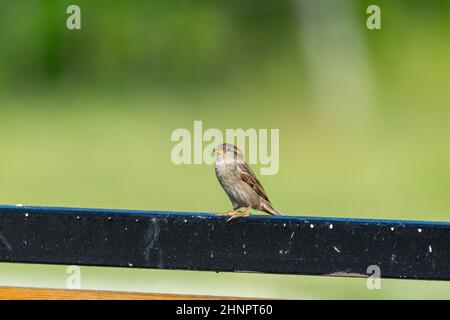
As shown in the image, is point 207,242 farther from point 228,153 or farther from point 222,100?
point 222,100

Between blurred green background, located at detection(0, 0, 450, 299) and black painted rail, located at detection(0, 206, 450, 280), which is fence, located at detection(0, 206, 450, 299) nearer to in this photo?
black painted rail, located at detection(0, 206, 450, 280)

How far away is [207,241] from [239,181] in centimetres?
300

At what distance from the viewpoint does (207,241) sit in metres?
4.96

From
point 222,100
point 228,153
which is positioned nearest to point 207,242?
point 228,153

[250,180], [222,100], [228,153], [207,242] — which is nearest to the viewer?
[207,242]

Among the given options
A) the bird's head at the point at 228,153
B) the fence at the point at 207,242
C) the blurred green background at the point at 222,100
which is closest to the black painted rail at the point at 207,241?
the fence at the point at 207,242

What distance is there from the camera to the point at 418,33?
2225 cm

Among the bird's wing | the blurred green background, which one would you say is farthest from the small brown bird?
the blurred green background

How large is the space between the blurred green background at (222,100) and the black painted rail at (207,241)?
569 centimetres

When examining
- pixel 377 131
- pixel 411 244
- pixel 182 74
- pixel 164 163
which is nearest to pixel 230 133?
pixel 164 163

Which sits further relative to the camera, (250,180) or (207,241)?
(250,180)

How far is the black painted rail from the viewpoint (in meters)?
4.82

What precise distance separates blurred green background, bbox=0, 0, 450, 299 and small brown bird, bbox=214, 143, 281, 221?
8.91 ft
